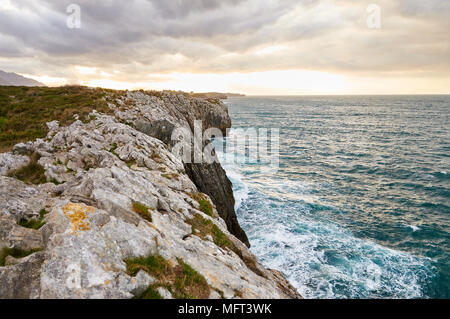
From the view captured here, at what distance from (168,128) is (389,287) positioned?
2664 cm

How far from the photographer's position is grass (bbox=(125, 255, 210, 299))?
710 cm

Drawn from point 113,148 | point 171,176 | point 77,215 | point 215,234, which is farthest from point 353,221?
point 77,215

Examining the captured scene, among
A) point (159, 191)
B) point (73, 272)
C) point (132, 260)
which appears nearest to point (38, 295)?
point (73, 272)

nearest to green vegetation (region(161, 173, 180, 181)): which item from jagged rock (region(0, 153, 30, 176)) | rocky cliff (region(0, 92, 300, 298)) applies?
rocky cliff (region(0, 92, 300, 298))

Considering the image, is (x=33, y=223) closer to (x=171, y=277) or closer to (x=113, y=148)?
(x=171, y=277)

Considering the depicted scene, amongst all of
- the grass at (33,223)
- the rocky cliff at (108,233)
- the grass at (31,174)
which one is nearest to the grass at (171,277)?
the rocky cliff at (108,233)

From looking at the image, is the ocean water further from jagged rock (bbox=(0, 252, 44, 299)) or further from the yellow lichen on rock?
jagged rock (bbox=(0, 252, 44, 299))

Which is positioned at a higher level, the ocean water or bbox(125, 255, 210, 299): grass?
bbox(125, 255, 210, 299): grass

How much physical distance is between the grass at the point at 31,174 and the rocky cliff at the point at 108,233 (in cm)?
5

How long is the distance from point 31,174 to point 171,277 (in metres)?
11.1

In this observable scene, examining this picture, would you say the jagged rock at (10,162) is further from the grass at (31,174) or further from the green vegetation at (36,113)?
the green vegetation at (36,113)

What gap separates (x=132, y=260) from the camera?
25.1 ft

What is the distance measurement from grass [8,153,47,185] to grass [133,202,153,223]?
605 cm

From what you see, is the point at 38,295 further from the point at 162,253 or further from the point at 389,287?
the point at 389,287
